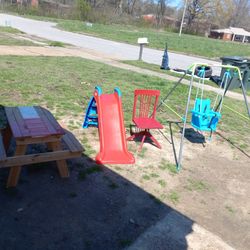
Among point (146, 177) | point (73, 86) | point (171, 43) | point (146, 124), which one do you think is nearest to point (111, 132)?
point (146, 124)

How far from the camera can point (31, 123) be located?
13.1 ft

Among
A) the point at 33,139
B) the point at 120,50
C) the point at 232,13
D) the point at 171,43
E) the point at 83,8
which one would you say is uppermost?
the point at 232,13

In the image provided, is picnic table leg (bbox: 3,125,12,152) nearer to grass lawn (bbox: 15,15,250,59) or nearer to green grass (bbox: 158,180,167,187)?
green grass (bbox: 158,180,167,187)

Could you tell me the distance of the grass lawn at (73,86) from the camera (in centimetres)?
693

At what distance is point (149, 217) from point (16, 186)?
1.68 m

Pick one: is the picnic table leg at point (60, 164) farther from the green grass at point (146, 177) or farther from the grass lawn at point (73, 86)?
the grass lawn at point (73, 86)

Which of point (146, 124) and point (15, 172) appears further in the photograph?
point (146, 124)

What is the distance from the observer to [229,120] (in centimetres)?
775

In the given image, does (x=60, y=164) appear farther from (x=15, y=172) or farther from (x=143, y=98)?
(x=143, y=98)

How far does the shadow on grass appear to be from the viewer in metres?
3.20

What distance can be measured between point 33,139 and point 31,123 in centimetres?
36

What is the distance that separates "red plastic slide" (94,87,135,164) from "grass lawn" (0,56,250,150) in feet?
3.24

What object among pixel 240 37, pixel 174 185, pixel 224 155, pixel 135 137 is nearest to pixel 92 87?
pixel 135 137

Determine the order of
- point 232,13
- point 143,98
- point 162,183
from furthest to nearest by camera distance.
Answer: point 232,13 < point 143,98 < point 162,183
